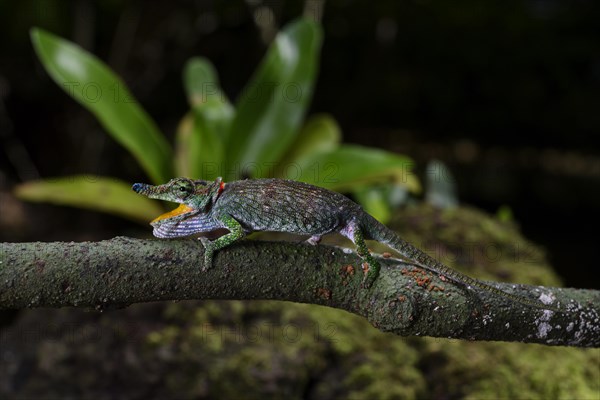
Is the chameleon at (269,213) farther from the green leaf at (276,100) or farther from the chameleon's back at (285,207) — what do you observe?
the green leaf at (276,100)

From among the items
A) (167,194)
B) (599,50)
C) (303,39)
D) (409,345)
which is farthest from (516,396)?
(599,50)

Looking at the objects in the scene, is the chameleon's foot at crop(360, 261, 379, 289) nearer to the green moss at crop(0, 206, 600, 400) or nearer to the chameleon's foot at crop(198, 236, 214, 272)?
the chameleon's foot at crop(198, 236, 214, 272)

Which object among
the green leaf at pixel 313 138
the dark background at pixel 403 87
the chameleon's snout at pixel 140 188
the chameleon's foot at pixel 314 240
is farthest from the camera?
the dark background at pixel 403 87

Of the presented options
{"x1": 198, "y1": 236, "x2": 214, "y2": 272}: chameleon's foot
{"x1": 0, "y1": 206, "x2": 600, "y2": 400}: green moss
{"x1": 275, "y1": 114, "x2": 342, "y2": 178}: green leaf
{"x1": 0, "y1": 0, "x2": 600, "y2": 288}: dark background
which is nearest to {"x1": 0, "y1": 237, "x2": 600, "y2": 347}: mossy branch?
{"x1": 198, "y1": 236, "x2": 214, "y2": 272}: chameleon's foot

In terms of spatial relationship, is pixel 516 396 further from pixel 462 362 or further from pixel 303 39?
pixel 303 39

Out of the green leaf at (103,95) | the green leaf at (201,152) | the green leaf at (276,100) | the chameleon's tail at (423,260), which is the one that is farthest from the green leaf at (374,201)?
the chameleon's tail at (423,260)

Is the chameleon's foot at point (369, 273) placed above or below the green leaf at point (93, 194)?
above
